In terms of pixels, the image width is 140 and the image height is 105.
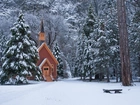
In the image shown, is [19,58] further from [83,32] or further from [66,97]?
[83,32]

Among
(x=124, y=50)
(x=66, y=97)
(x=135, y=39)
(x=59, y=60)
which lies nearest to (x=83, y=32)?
(x=59, y=60)

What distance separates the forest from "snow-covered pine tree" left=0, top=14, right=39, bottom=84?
8613 mm

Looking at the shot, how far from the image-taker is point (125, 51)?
15555 mm

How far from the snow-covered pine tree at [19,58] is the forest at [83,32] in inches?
339

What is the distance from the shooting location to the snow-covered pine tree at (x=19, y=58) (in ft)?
60.3

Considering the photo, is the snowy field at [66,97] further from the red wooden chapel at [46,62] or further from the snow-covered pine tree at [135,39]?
the red wooden chapel at [46,62]

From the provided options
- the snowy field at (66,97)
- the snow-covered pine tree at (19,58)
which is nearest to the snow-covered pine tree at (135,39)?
the snowy field at (66,97)

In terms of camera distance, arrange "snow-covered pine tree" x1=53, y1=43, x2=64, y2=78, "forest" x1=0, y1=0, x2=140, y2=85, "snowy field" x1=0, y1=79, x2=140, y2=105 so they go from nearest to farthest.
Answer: "snowy field" x1=0, y1=79, x2=140, y2=105, "forest" x1=0, y1=0, x2=140, y2=85, "snow-covered pine tree" x1=53, y1=43, x2=64, y2=78

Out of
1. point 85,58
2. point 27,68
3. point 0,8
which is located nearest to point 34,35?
point 85,58

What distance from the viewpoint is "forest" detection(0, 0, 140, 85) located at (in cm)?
2355

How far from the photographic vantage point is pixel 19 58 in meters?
18.8

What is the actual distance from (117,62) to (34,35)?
1967 cm

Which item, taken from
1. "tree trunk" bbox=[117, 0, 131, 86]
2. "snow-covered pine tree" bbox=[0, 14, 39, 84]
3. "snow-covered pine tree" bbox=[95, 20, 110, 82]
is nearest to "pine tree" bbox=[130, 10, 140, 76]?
"snow-covered pine tree" bbox=[95, 20, 110, 82]

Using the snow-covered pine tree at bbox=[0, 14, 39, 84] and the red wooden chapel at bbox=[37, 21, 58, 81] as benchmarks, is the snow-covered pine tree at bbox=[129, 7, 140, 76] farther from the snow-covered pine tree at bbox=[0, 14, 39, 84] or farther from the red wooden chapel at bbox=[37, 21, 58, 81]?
the red wooden chapel at bbox=[37, 21, 58, 81]
